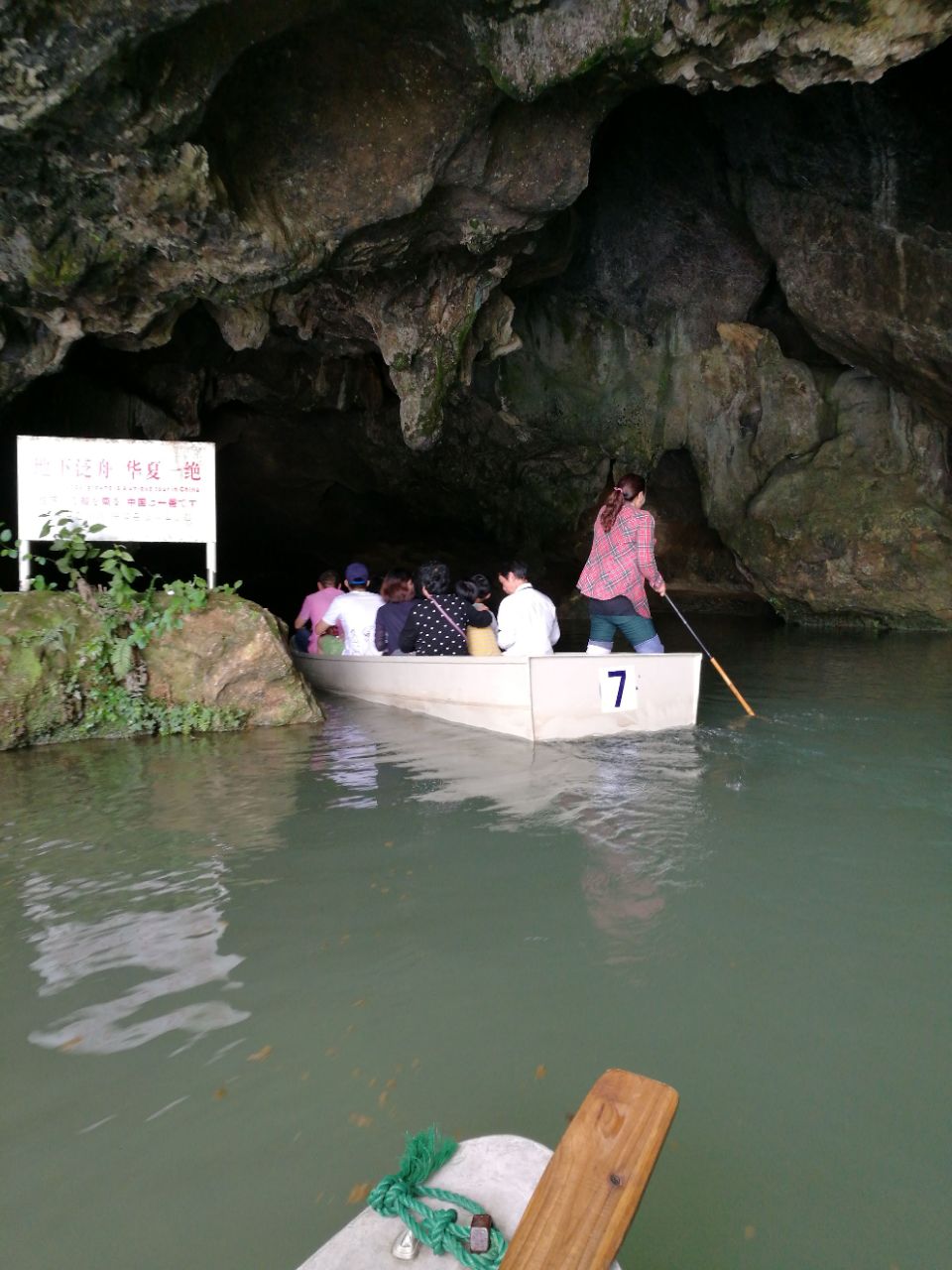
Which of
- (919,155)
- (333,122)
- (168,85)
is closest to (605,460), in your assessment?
(919,155)

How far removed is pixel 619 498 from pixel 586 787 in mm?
2527

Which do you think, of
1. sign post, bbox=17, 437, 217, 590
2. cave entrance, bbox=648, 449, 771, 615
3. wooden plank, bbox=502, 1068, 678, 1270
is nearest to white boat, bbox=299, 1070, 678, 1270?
wooden plank, bbox=502, 1068, 678, 1270

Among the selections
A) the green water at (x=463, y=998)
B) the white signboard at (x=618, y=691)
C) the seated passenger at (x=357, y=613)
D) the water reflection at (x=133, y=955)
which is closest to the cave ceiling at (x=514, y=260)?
the seated passenger at (x=357, y=613)

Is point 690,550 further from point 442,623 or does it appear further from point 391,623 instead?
point 442,623

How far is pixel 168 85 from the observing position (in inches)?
237

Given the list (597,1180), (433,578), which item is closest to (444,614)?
(433,578)

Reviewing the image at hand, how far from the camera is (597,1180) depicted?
1.29 metres

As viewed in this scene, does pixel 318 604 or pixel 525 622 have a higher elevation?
pixel 318 604

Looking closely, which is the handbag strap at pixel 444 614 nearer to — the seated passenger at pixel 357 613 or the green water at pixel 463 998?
the seated passenger at pixel 357 613

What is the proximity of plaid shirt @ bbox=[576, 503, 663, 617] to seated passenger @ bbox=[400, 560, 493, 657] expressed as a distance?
1.02 metres

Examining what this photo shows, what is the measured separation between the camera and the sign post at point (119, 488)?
7.09m

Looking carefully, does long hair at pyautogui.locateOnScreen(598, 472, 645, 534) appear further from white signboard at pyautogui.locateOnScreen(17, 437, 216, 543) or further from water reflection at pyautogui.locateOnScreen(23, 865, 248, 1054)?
water reflection at pyautogui.locateOnScreen(23, 865, 248, 1054)

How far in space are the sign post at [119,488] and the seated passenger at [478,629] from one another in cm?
221

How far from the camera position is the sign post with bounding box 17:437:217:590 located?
7.09m
